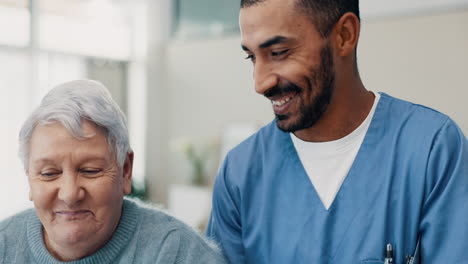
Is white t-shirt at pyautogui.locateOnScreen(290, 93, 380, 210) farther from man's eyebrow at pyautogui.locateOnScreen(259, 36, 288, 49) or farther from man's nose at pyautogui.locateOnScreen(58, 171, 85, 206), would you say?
man's nose at pyautogui.locateOnScreen(58, 171, 85, 206)

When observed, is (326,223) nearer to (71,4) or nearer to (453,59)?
(453,59)

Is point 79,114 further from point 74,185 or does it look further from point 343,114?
point 343,114

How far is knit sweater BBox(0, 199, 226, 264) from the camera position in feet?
4.36

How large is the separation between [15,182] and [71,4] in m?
1.82

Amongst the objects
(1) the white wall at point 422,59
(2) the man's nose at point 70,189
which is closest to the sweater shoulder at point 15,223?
(2) the man's nose at point 70,189

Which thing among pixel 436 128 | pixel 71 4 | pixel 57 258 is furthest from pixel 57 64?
pixel 436 128

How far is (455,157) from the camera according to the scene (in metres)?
1.18

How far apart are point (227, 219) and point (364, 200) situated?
38 centimetres

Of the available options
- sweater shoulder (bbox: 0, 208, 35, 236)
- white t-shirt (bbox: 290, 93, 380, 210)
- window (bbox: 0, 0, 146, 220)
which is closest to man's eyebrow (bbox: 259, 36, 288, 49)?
white t-shirt (bbox: 290, 93, 380, 210)

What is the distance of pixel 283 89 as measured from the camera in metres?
1.22

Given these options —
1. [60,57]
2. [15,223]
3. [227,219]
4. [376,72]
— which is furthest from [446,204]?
[60,57]

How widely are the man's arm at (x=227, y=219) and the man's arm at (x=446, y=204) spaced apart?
0.47 m

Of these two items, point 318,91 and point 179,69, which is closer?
point 318,91

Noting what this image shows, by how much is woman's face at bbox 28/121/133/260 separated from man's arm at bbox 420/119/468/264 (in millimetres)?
720
